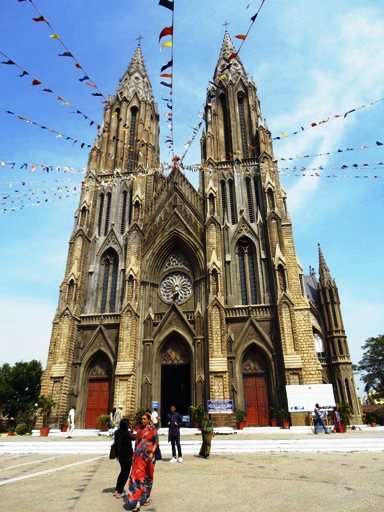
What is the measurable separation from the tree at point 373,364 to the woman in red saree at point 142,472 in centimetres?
4339

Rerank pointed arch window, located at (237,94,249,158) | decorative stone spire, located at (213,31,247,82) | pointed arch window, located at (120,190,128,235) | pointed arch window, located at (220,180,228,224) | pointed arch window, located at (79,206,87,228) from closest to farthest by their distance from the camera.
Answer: pointed arch window, located at (220,180,228,224)
pointed arch window, located at (79,206,87,228)
pointed arch window, located at (120,190,128,235)
pointed arch window, located at (237,94,249,158)
decorative stone spire, located at (213,31,247,82)

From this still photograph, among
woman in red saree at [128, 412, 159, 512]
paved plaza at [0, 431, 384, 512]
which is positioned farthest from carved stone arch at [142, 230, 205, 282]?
woman in red saree at [128, 412, 159, 512]

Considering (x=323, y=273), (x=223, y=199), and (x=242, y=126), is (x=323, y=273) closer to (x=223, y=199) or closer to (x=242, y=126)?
(x=223, y=199)

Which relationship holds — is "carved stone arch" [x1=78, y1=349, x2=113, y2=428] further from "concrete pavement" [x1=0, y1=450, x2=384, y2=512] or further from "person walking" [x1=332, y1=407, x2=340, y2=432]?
"person walking" [x1=332, y1=407, x2=340, y2=432]

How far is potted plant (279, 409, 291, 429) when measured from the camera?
65.3ft

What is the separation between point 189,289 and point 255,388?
816 cm

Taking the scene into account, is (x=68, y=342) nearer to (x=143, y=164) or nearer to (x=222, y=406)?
(x=222, y=406)

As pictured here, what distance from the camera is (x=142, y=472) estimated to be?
19.5 ft

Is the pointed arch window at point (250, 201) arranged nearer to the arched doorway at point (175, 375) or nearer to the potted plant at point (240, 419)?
the arched doorway at point (175, 375)

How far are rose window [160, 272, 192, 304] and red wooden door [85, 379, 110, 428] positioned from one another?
23.6 feet

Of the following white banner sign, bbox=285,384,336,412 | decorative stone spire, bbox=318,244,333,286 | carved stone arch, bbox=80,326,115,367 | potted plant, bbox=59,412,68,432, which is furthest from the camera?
decorative stone spire, bbox=318,244,333,286

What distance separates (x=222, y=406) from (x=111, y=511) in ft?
51.6

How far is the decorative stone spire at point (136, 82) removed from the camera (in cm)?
3709

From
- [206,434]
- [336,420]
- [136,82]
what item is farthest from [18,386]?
[206,434]
